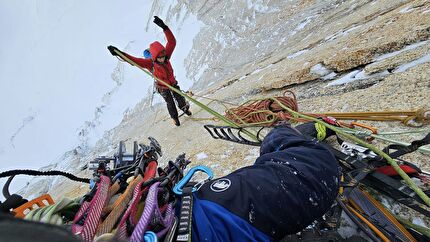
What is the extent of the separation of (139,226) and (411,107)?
94.4 inches

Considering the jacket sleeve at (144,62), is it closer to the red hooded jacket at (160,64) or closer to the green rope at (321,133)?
the red hooded jacket at (160,64)

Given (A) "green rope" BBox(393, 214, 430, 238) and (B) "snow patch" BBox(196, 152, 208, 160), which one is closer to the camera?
(A) "green rope" BBox(393, 214, 430, 238)

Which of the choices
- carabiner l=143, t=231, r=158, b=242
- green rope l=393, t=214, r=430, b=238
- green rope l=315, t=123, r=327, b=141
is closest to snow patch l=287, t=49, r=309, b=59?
green rope l=315, t=123, r=327, b=141

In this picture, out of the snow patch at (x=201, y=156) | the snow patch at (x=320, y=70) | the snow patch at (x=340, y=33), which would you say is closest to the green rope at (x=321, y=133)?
the snow patch at (x=201, y=156)

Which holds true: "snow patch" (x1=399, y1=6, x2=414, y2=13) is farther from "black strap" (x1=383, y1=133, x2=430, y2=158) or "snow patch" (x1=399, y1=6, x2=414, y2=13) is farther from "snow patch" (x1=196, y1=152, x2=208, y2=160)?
"snow patch" (x1=196, y1=152, x2=208, y2=160)

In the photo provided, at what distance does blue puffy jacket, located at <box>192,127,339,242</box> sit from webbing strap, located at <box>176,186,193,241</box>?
0.08 ft

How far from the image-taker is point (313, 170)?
123 centimetres

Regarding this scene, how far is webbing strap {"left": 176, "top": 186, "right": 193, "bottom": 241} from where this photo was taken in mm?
977

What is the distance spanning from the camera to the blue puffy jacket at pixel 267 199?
1023 millimetres

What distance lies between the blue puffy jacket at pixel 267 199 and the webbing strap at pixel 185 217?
0.02 meters

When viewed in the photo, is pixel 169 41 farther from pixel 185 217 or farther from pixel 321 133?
pixel 185 217

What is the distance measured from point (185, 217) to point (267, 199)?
31cm

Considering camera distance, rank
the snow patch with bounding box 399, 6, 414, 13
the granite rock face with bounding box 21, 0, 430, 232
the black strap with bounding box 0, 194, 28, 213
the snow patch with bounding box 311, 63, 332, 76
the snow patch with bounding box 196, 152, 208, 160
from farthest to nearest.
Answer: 1. the snow patch with bounding box 399, 6, 414, 13
2. the snow patch with bounding box 311, 63, 332, 76
3. the snow patch with bounding box 196, 152, 208, 160
4. the granite rock face with bounding box 21, 0, 430, 232
5. the black strap with bounding box 0, 194, 28, 213

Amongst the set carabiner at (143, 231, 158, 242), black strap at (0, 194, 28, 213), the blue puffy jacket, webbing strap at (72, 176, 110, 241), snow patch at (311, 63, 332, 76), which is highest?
black strap at (0, 194, 28, 213)
